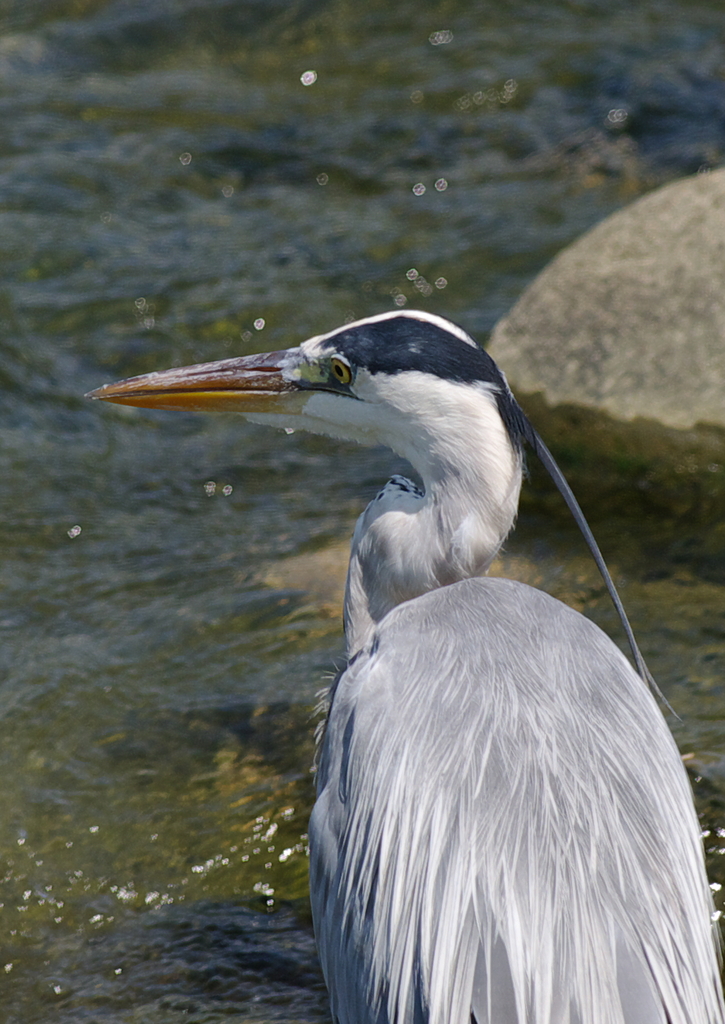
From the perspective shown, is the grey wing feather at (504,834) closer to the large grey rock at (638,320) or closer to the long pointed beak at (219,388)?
the long pointed beak at (219,388)

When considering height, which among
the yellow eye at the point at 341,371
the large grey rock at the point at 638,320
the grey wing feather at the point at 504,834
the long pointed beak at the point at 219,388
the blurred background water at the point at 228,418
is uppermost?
the yellow eye at the point at 341,371

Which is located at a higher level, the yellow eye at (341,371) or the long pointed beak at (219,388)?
the yellow eye at (341,371)

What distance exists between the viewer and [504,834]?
92.5 inches

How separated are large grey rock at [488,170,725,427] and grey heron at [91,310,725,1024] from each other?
175cm

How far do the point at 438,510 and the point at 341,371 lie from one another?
42 centimetres

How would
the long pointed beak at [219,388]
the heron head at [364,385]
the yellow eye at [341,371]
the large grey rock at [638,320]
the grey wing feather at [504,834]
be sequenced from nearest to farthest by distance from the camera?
1. the grey wing feather at [504,834]
2. the heron head at [364,385]
3. the yellow eye at [341,371]
4. the long pointed beak at [219,388]
5. the large grey rock at [638,320]

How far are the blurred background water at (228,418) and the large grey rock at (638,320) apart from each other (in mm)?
435

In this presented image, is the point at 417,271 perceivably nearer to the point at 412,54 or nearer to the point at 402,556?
the point at 412,54

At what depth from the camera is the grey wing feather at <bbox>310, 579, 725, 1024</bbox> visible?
2.19 m

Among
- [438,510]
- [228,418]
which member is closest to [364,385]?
[438,510]

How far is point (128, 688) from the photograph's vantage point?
4.01 meters

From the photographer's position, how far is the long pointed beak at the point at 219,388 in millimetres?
3107

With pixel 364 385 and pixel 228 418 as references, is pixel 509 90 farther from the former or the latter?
pixel 364 385

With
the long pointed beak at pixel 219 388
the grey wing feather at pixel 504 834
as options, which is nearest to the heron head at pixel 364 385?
the long pointed beak at pixel 219 388
